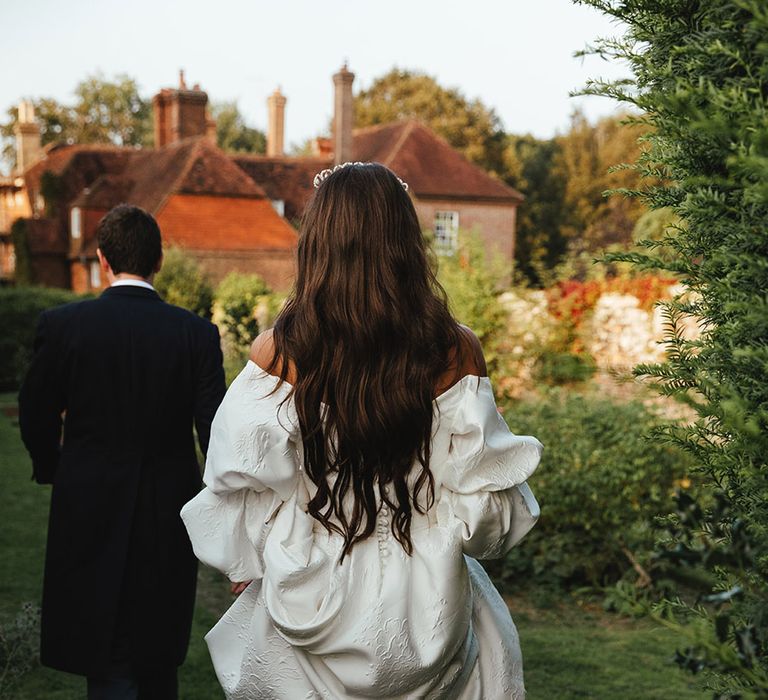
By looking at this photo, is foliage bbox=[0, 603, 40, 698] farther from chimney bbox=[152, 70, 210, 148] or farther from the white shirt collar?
chimney bbox=[152, 70, 210, 148]

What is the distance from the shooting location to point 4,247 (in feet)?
153

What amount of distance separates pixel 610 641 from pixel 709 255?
4.41 meters

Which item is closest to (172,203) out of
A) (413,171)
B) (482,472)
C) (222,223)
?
(222,223)

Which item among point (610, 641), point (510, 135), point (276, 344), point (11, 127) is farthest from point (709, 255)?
point (11, 127)

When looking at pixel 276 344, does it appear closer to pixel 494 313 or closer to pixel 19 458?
pixel 494 313

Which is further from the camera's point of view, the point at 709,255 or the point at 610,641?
the point at 610,641

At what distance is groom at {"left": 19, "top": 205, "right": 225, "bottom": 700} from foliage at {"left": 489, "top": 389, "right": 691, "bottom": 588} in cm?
344

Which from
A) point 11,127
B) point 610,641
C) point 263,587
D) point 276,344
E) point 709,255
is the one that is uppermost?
point 11,127

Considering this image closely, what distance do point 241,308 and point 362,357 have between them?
1093 cm

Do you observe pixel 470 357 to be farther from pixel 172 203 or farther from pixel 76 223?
pixel 76 223

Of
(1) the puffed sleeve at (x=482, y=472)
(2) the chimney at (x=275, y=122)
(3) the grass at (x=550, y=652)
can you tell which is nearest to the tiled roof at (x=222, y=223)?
(2) the chimney at (x=275, y=122)

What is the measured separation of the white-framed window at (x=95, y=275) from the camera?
3288 cm

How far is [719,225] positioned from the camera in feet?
6.01

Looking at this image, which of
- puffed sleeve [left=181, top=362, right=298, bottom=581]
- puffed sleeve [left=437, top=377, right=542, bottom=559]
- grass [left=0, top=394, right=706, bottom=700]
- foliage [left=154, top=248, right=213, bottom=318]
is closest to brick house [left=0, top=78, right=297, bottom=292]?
foliage [left=154, top=248, right=213, bottom=318]
